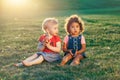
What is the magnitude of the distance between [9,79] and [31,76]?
22.9 inches

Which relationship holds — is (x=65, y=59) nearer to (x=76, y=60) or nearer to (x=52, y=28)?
(x=76, y=60)

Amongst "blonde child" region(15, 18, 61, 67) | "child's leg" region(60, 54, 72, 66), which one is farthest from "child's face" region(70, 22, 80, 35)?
"child's leg" region(60, 54, 72, 66)

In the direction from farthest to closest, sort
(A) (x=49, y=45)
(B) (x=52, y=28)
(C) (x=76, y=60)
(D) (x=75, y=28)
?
(D) (x=75, y=28) < (B) (x=52, y=28) < (A) (x=49, y=45) < (C) (x=76, y=60)

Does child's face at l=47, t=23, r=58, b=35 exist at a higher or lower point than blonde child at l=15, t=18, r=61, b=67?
higher

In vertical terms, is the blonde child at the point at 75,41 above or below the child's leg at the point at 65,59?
above

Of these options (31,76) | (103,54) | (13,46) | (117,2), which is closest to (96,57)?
(103,54)

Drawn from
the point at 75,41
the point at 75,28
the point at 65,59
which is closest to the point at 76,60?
the point at 65,59

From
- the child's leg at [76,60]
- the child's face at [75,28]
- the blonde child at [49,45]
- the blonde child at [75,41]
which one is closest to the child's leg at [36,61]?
the blonde child at [49,45]

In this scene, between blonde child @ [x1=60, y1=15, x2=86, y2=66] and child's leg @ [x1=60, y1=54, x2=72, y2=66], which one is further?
blonde child @ [x1=60, y1=15, x2=86, y2=66]

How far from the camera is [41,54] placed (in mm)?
10961

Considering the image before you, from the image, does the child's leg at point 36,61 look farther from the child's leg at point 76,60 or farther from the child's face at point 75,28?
the child's face at point 75,28

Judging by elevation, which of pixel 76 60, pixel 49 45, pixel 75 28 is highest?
pixel 75 28

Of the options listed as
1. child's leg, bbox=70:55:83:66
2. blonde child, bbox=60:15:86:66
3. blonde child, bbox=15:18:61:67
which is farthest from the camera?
blonde child, bbox=60:15:86:66

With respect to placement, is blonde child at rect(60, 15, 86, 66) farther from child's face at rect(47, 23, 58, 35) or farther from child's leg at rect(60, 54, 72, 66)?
child's face at rect(47, 23, 58, 35)
